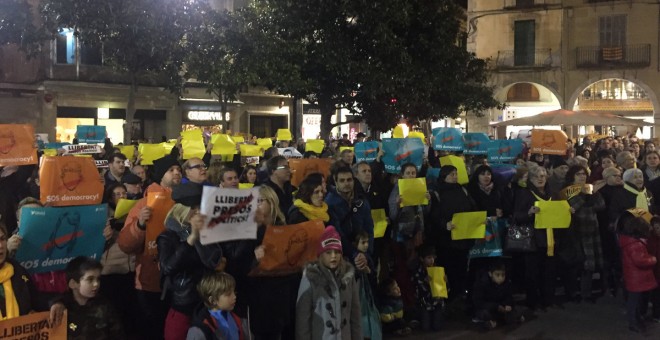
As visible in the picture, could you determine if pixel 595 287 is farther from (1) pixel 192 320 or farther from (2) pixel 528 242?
(1) pixel 192 320

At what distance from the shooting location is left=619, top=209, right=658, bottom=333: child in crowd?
25.0 ft

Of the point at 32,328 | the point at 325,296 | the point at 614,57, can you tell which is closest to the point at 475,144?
the point at 325,296

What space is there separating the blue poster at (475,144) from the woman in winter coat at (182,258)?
8.25 metres

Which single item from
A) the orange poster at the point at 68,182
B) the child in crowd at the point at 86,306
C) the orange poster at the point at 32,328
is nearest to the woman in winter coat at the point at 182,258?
the child in crowd at the point at 86,306

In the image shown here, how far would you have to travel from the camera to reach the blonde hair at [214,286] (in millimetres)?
4605

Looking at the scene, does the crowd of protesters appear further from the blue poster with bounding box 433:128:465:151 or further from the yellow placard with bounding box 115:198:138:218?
the blue poster with bounding box 433:128:465:151

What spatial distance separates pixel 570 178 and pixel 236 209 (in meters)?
6.07

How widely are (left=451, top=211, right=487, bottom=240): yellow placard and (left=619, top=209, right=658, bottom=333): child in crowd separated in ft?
5.33

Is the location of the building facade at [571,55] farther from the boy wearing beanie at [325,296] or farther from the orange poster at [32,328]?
the orange poster at [32,328]

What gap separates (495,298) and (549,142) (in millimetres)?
5106

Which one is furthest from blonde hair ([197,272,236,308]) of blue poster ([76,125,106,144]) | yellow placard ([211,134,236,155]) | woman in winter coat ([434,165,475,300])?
A: blue poster ([76,125,106,144])

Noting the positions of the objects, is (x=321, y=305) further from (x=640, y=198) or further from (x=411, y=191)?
(x=640, y=198)

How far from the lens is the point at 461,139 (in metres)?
12.1

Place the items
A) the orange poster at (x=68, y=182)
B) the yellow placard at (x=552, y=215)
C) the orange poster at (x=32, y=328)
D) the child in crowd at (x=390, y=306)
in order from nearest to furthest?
the orange poster at (x=32, y=328), the orange poster at (x=68, y=182), the child in crowd at (x=390, y=306), the yellow placard at (x=552, y=215)
